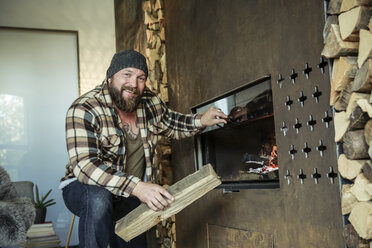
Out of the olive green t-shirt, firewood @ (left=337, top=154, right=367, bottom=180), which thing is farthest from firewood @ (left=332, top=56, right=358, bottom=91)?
the olive green t-shirt

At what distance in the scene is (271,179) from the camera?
190 centimetres

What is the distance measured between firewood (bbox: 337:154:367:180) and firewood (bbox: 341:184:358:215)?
4 cm

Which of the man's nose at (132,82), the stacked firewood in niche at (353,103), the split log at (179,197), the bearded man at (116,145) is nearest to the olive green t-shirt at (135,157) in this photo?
the bearded man at (116,145)

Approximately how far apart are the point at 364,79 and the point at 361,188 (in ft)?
0.97

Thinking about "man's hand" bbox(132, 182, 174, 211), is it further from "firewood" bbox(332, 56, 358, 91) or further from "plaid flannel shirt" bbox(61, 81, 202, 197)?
"firewood" bbox(332, 56, 358, 91)

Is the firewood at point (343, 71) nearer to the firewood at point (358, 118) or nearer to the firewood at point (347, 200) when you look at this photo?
the firewood at point (358, 118)

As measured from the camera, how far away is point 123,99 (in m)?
2.16

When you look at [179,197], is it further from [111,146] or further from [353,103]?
[353,103]

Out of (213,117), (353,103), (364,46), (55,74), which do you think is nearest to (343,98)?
(353,103)

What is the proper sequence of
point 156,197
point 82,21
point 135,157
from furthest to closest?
point 82,21 < point 135,157 < point 156,197

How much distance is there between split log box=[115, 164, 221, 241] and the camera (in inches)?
68.4

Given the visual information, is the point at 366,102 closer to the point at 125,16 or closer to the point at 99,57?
the point at 125,16

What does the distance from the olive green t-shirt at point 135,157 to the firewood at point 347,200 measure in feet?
3.65

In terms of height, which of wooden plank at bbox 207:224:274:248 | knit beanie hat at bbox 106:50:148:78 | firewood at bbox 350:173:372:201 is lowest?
wooden plank at bbox 207:224:274:248
